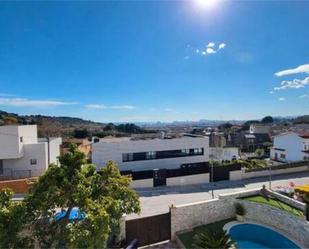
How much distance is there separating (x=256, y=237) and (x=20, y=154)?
23.1m

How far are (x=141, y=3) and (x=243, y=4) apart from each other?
6246 millimetres

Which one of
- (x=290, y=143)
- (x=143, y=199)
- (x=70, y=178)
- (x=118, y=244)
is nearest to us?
(x=70, y=178)

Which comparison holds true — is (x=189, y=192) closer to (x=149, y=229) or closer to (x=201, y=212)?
(x=201, y=212)

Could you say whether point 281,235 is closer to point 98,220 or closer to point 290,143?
point 98,220

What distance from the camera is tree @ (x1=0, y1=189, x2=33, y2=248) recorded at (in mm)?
9758

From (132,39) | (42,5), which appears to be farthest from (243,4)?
(42,5)

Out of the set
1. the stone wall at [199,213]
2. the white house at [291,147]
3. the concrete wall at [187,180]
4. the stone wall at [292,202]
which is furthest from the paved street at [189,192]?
the white house at [291,147]

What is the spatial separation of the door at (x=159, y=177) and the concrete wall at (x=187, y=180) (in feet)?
1.56

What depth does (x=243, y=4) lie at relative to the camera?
1661 cm

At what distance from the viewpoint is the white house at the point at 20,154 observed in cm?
2708

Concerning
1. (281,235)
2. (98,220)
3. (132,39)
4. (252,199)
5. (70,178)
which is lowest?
(281,235)

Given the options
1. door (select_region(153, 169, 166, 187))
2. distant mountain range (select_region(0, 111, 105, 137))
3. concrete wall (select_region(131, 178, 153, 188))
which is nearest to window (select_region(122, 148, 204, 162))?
door (select_region(153, 169, 166, 187))

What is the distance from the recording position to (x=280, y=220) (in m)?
16.8

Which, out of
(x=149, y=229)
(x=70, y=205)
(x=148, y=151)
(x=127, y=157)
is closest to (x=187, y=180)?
(x=148, y=151)
